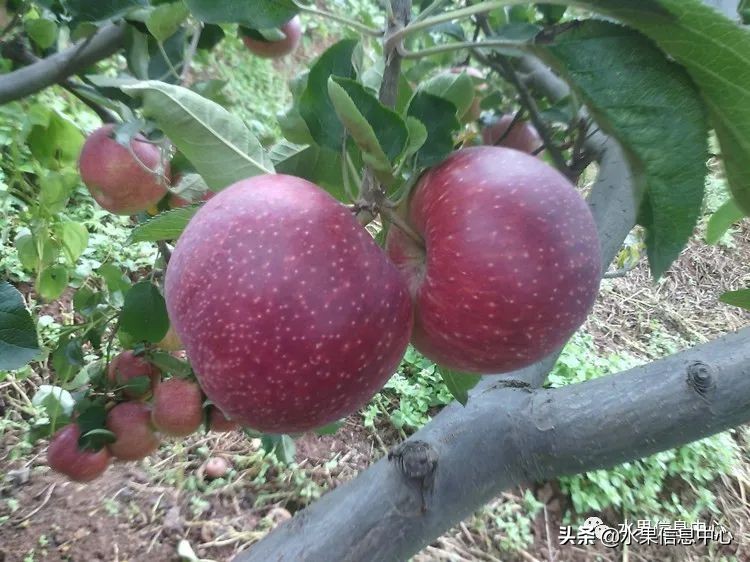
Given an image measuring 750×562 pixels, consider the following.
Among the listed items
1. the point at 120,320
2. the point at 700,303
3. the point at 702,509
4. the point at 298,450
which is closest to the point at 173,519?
the point at 298,450

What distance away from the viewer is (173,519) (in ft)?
5.56

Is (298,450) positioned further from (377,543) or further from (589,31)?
(589,31)

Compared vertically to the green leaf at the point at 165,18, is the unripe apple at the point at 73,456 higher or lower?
lower

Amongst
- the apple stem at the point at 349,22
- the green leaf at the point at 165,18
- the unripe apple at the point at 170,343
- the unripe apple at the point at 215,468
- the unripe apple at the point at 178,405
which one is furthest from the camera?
the unripe apple at the point at 215,468

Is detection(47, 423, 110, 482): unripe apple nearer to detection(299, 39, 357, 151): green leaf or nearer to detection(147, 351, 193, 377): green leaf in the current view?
detection(147, 351, 193, 377): green leaf

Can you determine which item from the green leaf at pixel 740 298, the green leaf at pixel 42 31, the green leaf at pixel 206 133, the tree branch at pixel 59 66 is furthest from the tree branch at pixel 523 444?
the green leaf at pixel 42 31

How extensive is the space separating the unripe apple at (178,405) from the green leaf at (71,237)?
38 centimetres

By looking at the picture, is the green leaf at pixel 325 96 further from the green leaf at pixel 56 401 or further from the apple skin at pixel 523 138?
the green leaf at pixel 56 401

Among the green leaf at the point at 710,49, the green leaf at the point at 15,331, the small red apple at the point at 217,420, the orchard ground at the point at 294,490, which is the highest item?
the green leaf at the point at 710,49

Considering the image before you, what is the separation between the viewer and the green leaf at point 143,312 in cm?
92

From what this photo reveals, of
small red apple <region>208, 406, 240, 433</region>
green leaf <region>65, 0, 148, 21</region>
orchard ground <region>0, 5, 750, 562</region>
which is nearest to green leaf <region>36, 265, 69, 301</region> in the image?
small red apple <region>208, 406, 240, 433</region>

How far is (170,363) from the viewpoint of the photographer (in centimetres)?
105

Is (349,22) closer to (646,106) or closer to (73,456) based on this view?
(646,106)

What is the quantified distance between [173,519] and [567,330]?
5.05 ft
